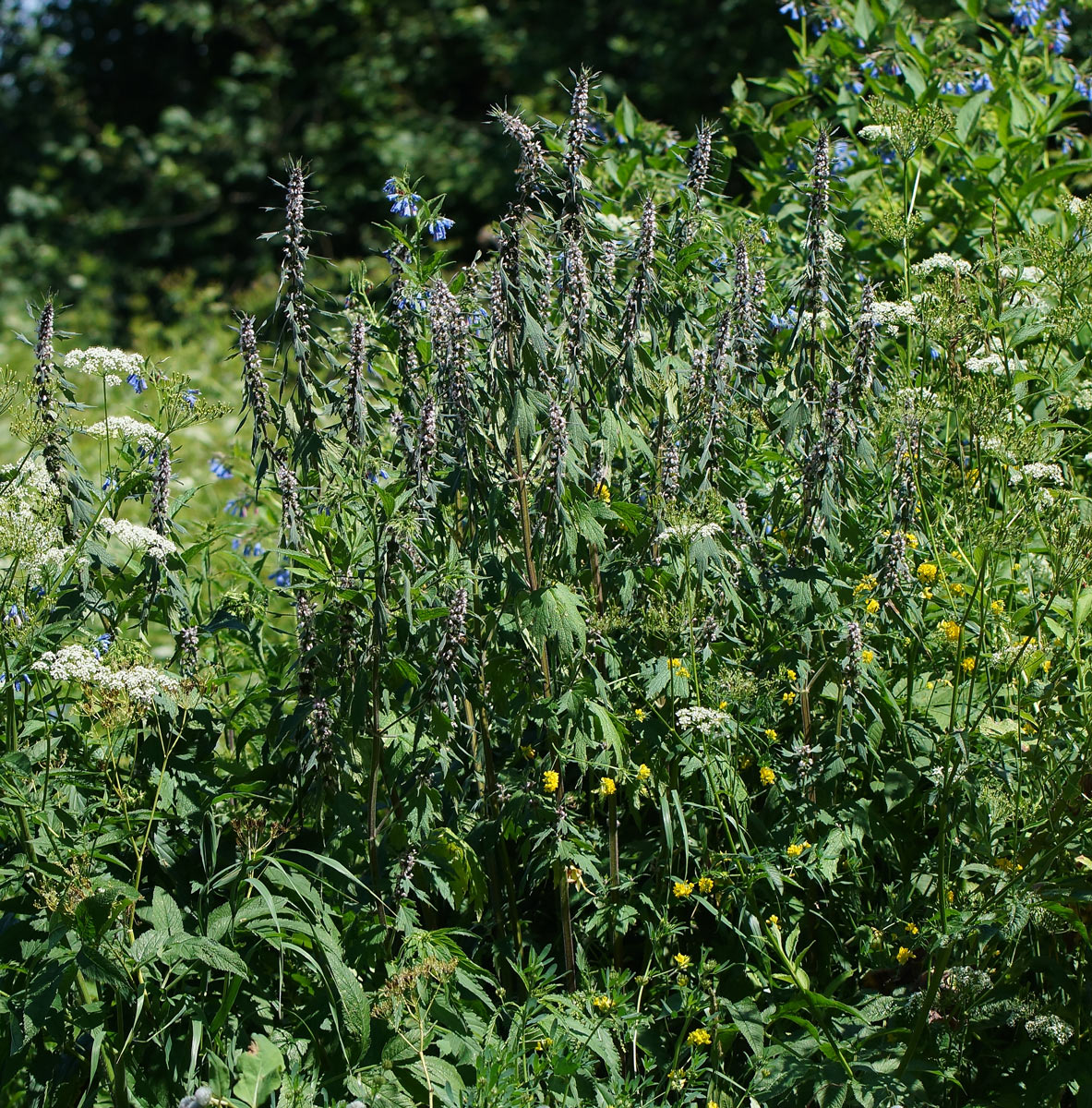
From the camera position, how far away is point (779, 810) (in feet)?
8.41

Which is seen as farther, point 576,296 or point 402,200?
point 402,200

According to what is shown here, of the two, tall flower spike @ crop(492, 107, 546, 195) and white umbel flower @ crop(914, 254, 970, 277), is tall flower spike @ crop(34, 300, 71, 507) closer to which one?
tall flower spike @ crop(492, 107, 546, 195)

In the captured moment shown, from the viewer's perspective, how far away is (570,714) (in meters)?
2.23

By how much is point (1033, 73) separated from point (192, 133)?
923cm

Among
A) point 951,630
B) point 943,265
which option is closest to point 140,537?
point 951,630

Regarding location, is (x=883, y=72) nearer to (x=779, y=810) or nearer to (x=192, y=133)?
(x=779, y=810)

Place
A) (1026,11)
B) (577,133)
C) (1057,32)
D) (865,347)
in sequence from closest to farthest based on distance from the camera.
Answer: (577,133), (865,347), (1026,11), (1057,32)

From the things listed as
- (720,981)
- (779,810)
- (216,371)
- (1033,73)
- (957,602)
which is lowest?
(216,371)

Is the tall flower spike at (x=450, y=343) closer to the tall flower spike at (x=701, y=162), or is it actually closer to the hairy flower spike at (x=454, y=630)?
the hairy flower spike at (x=454, y=630)

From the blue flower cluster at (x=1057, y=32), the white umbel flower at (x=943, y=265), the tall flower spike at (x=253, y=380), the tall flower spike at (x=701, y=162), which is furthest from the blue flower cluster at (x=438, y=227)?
the blue flower cluster at (x=1057, y=32)

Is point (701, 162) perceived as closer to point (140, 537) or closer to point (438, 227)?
point (438, 227)

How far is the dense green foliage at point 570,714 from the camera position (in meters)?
2.10

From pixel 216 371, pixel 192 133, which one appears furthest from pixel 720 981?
pixel 192 133

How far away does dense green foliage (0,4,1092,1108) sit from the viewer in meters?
2.10
